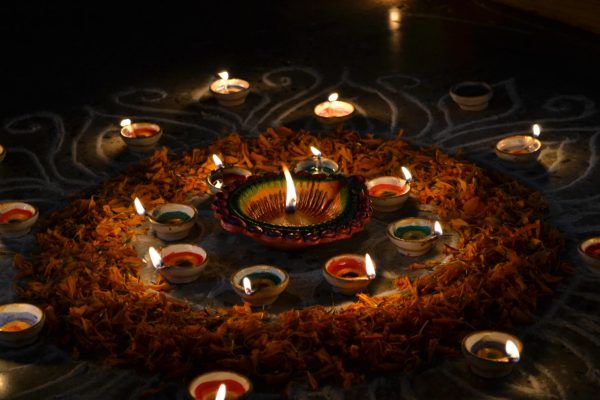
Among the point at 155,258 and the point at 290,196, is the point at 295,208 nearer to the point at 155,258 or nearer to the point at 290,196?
the point at 290,196

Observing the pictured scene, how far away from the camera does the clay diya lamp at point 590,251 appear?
538 cm

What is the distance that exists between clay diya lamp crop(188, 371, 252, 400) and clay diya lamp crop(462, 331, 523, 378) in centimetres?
108

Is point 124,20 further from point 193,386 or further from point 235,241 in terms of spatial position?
point 193,386

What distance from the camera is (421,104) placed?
25.3ft

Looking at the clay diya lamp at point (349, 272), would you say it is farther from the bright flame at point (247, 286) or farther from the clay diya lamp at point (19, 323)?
the clay diya lamp at point (19, 323)

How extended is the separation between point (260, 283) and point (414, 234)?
1042 millimetres

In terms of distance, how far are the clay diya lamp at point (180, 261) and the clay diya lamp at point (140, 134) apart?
1.53 m

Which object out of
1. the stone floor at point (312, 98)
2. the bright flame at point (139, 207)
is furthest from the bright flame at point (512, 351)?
the bright flame at point (139, 207)

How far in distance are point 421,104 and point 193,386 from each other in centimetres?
382

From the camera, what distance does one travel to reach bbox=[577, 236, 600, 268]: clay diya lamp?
5375 mm

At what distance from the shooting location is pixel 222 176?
6.46m

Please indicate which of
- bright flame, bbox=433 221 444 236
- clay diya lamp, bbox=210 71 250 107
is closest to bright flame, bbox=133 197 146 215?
bright flame, bbox=433 221 444 236

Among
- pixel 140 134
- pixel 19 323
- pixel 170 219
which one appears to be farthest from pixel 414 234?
pixel 140 134

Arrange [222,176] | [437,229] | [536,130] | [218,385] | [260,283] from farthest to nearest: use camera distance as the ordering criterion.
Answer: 1. [536,130]
2. [222,176]
3. [437,229]
4. [260,283]
5. [218,385]
